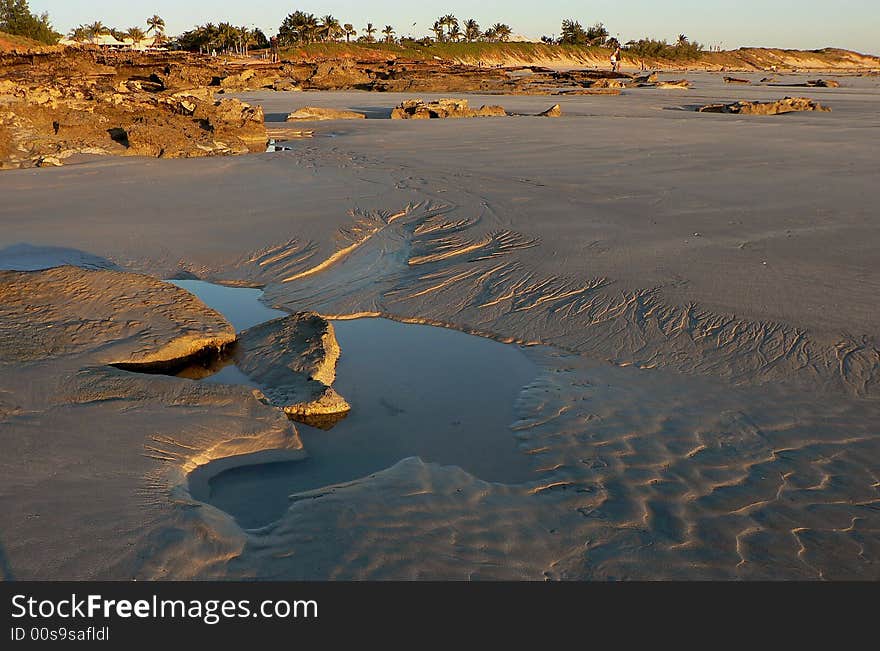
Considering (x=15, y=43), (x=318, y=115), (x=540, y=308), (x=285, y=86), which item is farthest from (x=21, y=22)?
(x=540, y=308)

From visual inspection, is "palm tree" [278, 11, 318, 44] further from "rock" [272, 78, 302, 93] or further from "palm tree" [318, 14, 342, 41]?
"rock" [272, 78, 302, 93]

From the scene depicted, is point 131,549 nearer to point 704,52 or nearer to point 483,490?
point 483,490

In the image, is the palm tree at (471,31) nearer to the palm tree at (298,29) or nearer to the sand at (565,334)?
the palm tree at (298,29)

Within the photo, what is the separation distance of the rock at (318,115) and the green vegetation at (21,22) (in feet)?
148

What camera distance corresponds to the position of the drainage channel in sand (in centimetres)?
309

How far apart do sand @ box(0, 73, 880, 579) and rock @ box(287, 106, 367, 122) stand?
20.9ft

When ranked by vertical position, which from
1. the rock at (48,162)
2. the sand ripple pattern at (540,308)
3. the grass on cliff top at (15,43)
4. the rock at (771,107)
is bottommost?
the sand ripple pattern at (540,308)

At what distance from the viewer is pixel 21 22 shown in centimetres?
5084

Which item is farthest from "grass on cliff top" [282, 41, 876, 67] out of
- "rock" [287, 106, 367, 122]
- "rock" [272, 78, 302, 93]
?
"rock" [287, 106, 367, 122]

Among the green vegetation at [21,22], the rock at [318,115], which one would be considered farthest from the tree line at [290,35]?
the rock at [318,115]

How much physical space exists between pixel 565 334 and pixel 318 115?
13521 mm

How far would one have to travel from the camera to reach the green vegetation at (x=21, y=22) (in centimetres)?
5044

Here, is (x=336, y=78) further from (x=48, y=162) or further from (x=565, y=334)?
(x=565, y=334)
